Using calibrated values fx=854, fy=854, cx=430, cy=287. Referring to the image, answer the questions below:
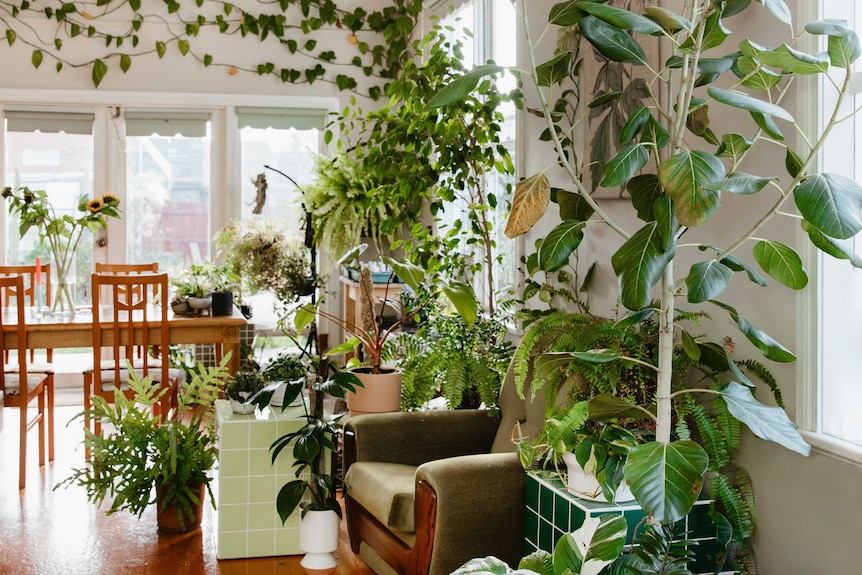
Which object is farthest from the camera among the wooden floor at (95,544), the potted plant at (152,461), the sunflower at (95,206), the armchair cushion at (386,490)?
the sunflower at (95,206)

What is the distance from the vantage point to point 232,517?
131 inches

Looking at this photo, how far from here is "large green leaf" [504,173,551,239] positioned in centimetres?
214

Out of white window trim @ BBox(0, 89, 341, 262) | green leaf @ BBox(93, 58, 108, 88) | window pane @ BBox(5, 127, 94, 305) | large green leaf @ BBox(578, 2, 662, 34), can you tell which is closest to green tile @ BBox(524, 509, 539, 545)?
large green leaf @ BBox(578, 2, 662, 34)

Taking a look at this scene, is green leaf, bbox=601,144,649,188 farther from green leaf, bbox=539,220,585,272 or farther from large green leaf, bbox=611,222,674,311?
green leaf, bbox=539,220,585,272

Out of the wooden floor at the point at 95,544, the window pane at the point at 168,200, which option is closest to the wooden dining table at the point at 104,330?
the wooden floor at the point at 95,544

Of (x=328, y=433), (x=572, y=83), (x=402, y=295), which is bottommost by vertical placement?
(x=328, y=433)

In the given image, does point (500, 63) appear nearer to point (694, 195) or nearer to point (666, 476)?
point (694, 195)

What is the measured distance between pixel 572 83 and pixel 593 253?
2.21 ft

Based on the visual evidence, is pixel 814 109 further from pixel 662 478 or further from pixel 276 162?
pixel 276 162

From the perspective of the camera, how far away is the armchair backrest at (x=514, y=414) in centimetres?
304

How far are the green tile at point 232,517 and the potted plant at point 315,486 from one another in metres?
0.27

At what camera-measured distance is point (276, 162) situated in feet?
20.6

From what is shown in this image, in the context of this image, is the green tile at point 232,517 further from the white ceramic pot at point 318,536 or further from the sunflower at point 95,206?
the sunflower at point 95,206

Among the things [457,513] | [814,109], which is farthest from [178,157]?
[814,109]
